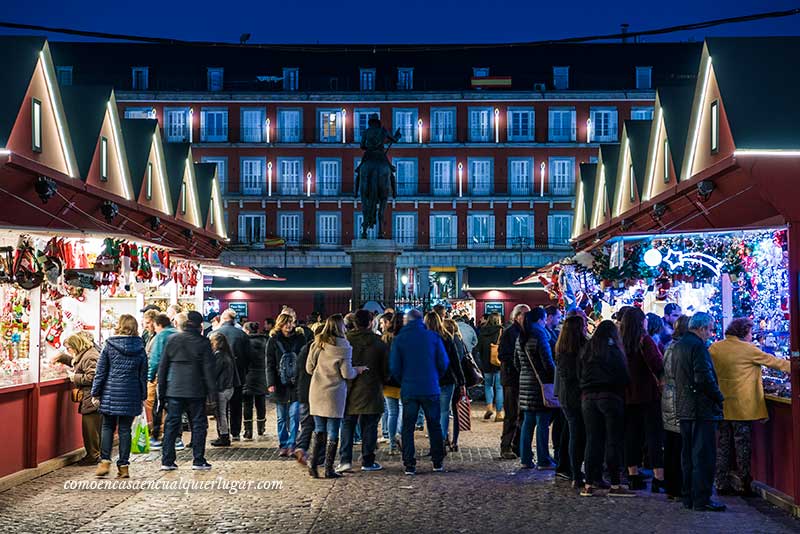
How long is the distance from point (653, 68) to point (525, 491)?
55.9 m

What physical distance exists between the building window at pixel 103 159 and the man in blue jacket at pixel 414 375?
8.92 metres

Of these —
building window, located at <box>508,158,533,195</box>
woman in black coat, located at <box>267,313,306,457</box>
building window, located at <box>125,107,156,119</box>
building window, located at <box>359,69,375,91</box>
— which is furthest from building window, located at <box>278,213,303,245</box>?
woman in black coat, located at <box>267,313,306,457</box>

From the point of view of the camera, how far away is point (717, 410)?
9.54 metres

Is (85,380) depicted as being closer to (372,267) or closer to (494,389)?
(494,389)

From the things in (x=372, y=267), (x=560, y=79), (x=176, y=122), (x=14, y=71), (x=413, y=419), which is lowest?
(x=413, y=419)

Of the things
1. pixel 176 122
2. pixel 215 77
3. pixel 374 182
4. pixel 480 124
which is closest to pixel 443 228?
pixel 480 124

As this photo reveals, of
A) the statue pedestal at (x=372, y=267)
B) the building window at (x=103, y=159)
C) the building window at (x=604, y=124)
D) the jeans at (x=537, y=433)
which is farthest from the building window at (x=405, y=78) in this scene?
the jeans at (x=537, y=433)

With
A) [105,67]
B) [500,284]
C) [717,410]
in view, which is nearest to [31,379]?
[717,410]

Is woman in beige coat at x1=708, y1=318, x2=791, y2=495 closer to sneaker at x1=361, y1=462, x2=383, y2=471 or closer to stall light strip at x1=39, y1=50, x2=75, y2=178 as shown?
sneaker at x1=361, y1=462, x2=383, y2=471

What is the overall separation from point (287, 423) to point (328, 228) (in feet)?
157

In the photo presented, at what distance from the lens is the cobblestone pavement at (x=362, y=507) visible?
29.5 ft

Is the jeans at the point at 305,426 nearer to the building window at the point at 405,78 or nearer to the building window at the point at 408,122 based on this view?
the building window at the point at 408,122

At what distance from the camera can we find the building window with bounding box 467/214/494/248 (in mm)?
60906

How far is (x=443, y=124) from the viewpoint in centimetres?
6084
